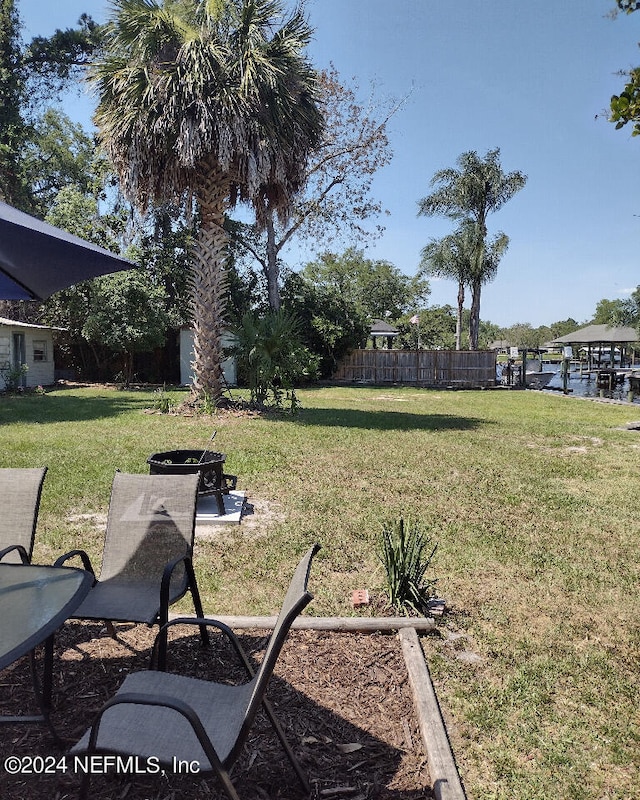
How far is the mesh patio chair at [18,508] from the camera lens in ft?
10.7

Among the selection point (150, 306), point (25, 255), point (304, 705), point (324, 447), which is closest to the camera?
point (304, 705)

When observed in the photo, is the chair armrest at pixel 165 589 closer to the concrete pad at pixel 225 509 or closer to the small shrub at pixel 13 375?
the concrete pad at pixel 225 509

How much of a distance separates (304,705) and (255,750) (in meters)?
0.38

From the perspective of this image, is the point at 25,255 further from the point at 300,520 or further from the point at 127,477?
the point at 300,520

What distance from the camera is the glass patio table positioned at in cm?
204

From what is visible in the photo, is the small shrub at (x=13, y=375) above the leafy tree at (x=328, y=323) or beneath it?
beneath

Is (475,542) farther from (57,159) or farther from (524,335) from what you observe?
(524,335)

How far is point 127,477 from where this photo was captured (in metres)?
A: 3.52

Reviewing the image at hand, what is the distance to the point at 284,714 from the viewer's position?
8.55ft

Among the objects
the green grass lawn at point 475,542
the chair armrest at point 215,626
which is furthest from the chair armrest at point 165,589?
the green grass lawn at point 475,542

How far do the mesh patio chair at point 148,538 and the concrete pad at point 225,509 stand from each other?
2.08 meters

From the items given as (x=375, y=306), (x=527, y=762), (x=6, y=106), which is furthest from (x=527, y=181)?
(x=527, y=762)

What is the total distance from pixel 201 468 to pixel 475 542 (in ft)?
8.92

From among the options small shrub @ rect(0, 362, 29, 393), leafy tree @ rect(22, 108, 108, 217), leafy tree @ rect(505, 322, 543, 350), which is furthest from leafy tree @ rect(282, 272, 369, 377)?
leafy tree @ rect(505, 322, 543, 350)
